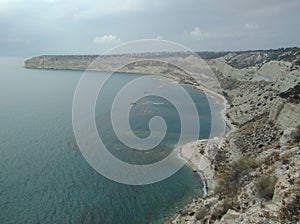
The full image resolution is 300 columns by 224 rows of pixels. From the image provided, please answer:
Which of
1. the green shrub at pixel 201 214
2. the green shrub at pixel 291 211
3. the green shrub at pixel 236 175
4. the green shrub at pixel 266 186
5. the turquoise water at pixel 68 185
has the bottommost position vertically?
the turquoise water at pixel 68 185

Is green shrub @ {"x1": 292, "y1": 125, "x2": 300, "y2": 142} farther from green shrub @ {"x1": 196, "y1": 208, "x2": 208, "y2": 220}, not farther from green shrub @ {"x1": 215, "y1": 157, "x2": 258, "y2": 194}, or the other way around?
green shrub @ {"x1": 196, "y1": 208, "x2": 208, "y2": 220}

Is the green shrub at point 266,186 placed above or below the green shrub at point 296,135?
below

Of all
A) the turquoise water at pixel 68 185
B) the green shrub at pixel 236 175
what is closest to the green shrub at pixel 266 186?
the green shrub at pixel 236 175

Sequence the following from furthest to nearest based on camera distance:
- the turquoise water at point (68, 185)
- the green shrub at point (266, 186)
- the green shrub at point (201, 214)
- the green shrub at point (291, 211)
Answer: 1. the turquoise water at point (68, 185)
2. the green shrub at point (201, 214)
3. the green shrub at point (266, 186)
4. the green shrub at point (291, 211)

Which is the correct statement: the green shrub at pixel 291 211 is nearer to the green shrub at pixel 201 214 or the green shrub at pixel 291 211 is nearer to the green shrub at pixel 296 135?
the green shrub at pixel 201 214

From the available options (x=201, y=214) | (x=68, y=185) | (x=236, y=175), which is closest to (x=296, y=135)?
(x=236, y=175)

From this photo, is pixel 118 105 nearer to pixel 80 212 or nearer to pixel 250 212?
pixel 80 212

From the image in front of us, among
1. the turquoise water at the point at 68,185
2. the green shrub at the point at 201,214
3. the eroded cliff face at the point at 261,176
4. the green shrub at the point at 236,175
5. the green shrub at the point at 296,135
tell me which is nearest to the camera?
the eroded cliff face at the point at 261,176

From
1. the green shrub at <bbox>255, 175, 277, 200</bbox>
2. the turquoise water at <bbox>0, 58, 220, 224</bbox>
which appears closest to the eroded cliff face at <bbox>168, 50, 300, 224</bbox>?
the green shrub at <bbox>255, 175, 277, 200</bbox>

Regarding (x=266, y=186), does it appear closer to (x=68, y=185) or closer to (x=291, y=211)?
(x=291, y=211)

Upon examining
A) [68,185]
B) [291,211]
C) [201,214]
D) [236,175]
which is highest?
[291,211]
